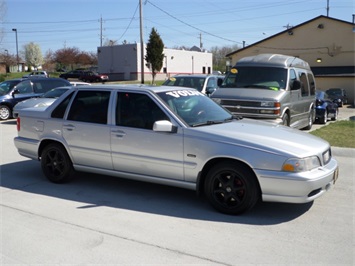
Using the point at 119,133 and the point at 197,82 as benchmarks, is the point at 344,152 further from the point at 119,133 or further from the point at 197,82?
the point at 197,82

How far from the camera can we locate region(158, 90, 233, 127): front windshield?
548cm

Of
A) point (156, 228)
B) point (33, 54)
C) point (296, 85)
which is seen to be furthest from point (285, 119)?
point (33, 54)

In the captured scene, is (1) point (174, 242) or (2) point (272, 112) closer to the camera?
(1) point (174, 242)

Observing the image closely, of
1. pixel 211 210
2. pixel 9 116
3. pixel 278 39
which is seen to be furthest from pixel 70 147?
pixel 278 39

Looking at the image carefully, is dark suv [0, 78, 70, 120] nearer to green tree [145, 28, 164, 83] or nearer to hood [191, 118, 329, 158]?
hood [191, 118, 329, 158]

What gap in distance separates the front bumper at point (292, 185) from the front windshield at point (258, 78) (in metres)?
6.16

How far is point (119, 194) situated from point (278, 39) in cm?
3407

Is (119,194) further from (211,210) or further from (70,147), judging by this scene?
(211,210)

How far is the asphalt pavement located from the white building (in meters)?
49.2

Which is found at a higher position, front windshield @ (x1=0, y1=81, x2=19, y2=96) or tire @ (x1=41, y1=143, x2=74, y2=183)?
front windshield @ (x1=0, y1=81, x2=19, y2=96)

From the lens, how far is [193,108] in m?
5.74

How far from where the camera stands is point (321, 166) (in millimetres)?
4906

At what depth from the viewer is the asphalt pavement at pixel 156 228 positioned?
3848 mm

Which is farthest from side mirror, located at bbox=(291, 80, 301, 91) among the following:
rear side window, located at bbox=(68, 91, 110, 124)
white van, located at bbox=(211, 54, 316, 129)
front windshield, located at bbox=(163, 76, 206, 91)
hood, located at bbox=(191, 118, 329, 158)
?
rear side window, located at bbox=(68, 91, 110, 124)
